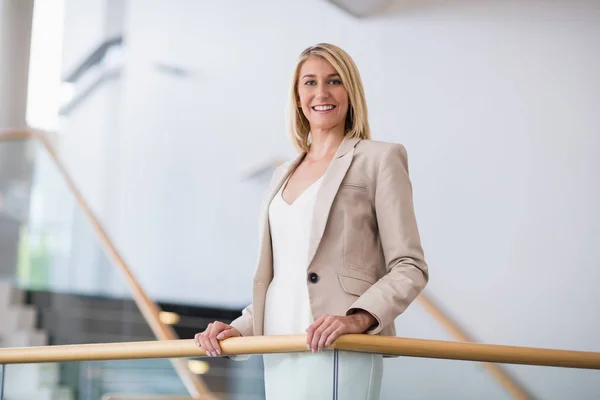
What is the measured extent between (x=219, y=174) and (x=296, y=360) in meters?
5.01

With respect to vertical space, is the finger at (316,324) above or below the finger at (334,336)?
above

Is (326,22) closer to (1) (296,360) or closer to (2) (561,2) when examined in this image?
(2) (561,2)

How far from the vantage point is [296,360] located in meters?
1.87

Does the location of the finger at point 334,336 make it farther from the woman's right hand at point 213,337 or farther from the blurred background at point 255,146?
the blurred background at point 255,146

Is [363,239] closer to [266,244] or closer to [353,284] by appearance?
[353,284]

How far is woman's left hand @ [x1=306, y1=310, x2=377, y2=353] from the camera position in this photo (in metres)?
1.74

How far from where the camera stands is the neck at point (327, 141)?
2.17 meters

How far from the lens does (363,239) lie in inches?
78.2

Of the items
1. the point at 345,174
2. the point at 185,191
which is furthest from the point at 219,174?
the point at 345,174

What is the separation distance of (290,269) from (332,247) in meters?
0.13

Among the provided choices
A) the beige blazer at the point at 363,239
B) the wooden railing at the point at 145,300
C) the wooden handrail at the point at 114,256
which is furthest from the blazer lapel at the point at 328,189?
the wooden handrail at the point at 114,256

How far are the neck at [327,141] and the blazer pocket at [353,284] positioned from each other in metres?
0.35

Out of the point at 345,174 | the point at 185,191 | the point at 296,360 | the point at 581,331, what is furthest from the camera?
the point at 185,191

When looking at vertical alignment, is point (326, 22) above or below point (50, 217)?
above
